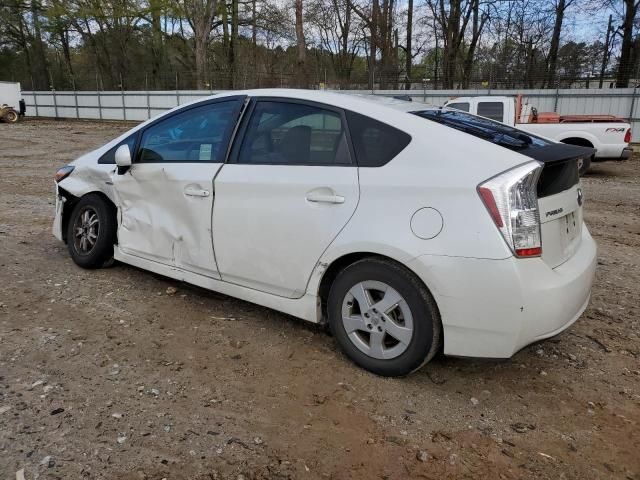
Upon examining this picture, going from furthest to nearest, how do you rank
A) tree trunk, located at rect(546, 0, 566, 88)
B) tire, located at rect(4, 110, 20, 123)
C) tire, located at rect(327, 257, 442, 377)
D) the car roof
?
tire, located at rect(4, 110, 20, 123) → tree trunk, located at rect(546, 0, 566, 88) → the car roof → tire, located at rect(327, 257, 442, 377)

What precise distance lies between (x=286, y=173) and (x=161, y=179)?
46.6 inches

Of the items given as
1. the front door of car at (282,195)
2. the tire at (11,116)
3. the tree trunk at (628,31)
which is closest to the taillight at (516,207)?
the front door of car at (282,195)

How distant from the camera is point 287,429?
102 inches

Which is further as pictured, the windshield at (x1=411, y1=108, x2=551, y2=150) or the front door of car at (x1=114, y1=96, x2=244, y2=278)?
the front door of car at (x1=114, y1=96, x2=244, y2=278)

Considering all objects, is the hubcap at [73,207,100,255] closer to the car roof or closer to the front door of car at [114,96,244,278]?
the front door of car at [114,96,244,278]

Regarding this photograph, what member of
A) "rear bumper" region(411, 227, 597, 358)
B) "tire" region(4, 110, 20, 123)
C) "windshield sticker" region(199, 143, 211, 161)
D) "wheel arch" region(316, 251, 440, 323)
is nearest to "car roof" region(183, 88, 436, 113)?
"windshield sticker" region(199, 143, 211, 161)

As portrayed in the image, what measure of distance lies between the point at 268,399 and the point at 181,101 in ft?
94.7

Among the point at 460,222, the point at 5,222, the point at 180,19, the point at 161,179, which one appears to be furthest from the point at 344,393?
the point at 180,19

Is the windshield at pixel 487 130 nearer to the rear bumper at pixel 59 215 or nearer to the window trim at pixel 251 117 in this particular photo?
the window trim at pixel 251 117

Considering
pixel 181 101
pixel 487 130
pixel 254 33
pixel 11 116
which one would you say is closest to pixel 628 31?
pixel 181 101

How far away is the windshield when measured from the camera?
296 centimetres

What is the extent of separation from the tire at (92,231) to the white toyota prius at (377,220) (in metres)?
0.62

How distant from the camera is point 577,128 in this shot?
1191 centimetres

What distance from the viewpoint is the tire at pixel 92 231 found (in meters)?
4.46
